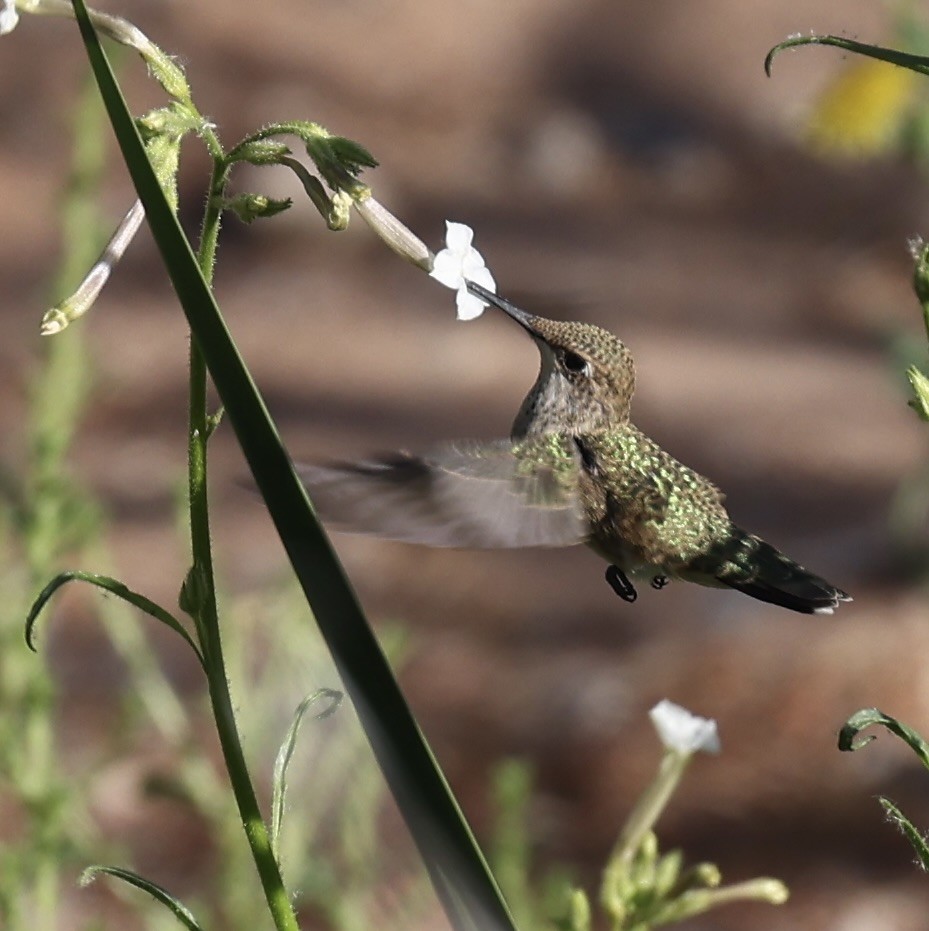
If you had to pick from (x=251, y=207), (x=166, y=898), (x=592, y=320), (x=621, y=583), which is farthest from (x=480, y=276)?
(x=592, y=320)

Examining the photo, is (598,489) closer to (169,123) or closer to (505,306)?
(505,306)

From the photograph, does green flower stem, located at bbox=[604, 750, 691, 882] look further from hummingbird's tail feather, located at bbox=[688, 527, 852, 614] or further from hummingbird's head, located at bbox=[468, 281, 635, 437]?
hummingbird's head, located at bbox=[468, 281, 635, 437]

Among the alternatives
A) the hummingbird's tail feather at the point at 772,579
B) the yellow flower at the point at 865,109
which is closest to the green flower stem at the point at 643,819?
the hummingbird's tail feather at the point at 772,579

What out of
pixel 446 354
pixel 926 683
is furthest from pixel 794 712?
pixel 446 354

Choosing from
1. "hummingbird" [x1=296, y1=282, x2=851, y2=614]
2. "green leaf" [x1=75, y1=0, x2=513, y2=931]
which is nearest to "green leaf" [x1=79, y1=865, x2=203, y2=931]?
"green leaf" [x1=75, y1=0, x2=513, y2=931]

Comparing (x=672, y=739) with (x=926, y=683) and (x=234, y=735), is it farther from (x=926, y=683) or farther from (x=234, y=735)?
(x=926, y=683)
